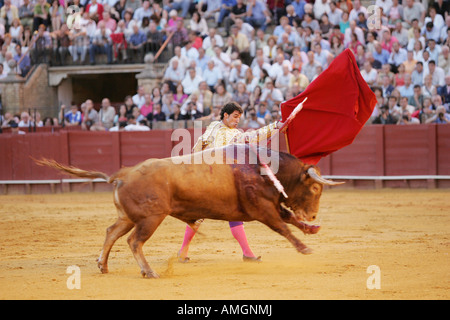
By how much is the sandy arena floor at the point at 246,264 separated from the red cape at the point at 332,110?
949 mm

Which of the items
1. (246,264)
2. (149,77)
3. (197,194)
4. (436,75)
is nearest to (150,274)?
(197,194)

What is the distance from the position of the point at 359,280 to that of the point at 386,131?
766 cm

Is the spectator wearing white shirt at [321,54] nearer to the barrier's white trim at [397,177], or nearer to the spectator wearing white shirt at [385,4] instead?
the spectator wearing white shirt at [385,4]

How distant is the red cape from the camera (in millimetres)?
6113

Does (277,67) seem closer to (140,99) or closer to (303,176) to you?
(140,99)

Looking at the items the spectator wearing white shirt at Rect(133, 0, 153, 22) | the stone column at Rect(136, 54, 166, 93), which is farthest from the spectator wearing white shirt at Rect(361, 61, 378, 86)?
the spectator wearing white shirt at Rect(133, 0, 153, 22)

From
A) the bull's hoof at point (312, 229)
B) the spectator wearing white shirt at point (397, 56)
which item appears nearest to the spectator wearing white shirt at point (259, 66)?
the spectator wearing white shirt at point (397, 56)

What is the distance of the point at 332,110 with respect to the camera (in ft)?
Answer: 20.1

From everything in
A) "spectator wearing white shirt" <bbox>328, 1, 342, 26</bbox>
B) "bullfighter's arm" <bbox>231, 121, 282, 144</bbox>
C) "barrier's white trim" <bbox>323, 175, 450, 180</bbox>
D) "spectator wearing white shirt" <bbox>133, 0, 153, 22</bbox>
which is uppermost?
"spectator wearing white shirt" <bbox>133, 0, 153, 22</bbox>

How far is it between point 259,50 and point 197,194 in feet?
27.7

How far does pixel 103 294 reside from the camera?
4.75 metres

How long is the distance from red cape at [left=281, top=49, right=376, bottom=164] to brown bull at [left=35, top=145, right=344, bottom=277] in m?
Result: 0.42

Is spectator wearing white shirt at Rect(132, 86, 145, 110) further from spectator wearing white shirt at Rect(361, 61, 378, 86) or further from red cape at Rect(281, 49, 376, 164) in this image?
red cape at Rect(281, 49, 376, 164)

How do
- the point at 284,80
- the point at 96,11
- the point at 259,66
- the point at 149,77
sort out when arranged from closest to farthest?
the point at 284,80 → the point at 259,66 → the point at 149,77 → the point at 96,11
